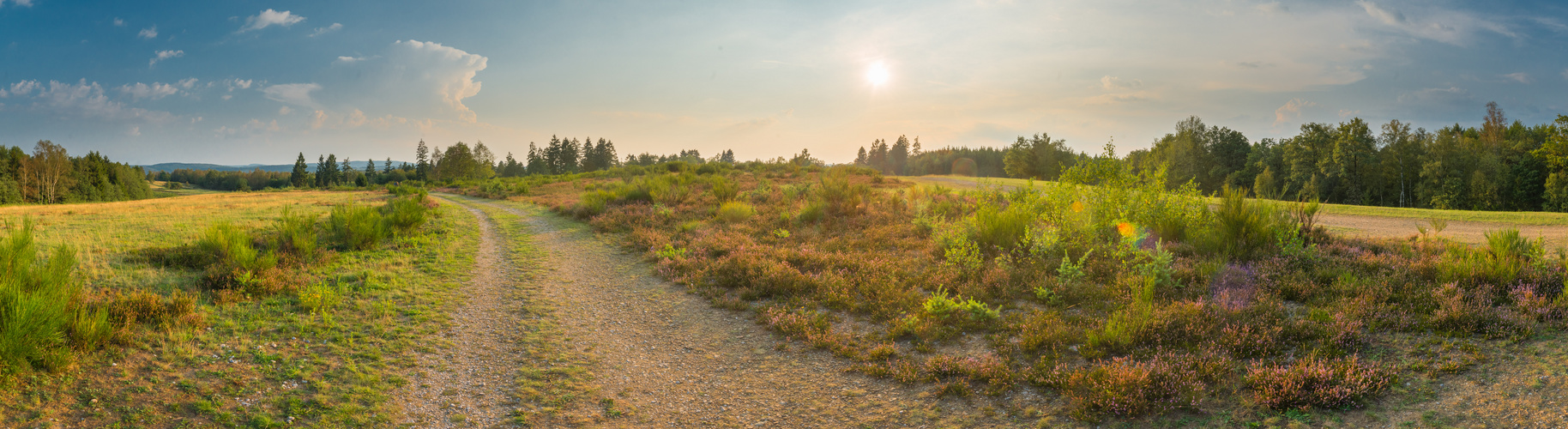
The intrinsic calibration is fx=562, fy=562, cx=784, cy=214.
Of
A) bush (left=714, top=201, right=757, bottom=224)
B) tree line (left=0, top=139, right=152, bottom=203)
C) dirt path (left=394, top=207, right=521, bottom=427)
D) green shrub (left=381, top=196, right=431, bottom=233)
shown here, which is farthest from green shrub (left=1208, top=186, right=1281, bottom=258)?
tree line (left=0, top=139, right=152, bottom=203)

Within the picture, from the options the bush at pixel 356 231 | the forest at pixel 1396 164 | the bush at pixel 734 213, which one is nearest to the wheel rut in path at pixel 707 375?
the bush at pixel 356 231

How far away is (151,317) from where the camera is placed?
656 cm

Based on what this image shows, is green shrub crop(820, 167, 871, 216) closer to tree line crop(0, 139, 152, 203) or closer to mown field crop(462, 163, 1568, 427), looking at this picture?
mown field crop(462, 163, 1568, 427)

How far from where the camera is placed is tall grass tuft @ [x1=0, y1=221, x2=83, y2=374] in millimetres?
4875

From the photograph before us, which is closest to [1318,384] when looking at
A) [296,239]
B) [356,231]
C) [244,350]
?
[244,350]

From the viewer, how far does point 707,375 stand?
20.4 feet

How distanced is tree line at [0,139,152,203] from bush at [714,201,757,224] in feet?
281

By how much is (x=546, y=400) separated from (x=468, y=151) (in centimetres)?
9451

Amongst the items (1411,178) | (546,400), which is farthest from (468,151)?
(1411,178)

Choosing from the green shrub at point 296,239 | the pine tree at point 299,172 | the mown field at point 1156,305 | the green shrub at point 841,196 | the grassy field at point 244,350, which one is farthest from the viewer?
the pine tree at point 299,172

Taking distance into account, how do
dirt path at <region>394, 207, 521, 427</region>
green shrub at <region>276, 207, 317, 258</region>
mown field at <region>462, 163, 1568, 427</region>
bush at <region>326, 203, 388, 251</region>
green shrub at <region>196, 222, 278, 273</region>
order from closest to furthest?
mown field at <region>462, 163, 1568, 427</region> → dirt path at <region>394, 207, 521, 427</region> → green shrub at <region>196, 222, 278, 273</region> → green shrub at <region>276, 207, 317, 258</region> → bush at <region>326, 203, 388, 251</region>

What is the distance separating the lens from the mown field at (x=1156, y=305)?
15.7ft

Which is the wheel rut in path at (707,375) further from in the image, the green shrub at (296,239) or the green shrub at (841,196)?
the green shrub at (841,196)

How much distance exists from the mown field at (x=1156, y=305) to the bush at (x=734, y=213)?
10.8 ft
